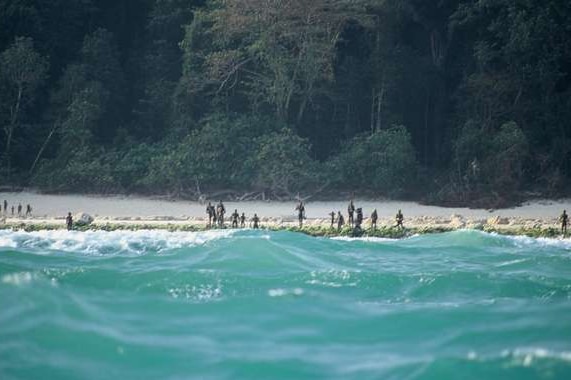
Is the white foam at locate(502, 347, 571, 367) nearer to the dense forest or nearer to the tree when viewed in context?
the dense forest

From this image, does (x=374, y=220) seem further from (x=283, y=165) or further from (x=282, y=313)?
(x=282, y=313)

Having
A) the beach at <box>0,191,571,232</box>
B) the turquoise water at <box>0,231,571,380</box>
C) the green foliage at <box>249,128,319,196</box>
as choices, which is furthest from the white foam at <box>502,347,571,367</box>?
the green foliage at <box>249,128,319,196</box>

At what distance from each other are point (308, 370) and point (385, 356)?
1307 mm

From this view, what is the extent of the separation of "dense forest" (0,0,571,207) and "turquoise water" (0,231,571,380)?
11.4 meters

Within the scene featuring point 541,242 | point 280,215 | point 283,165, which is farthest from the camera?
point 283,165

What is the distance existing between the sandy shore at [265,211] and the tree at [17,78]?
3.62m

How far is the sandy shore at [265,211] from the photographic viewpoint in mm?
27391

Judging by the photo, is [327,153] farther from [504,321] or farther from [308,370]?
[308,370]

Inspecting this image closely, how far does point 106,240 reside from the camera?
23109mm

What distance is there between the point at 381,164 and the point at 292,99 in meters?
5.94

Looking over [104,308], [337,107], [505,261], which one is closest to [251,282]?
[104,308]

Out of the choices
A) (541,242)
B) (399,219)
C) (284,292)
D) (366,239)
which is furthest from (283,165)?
(284,292)

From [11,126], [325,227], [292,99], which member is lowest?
[325,227]

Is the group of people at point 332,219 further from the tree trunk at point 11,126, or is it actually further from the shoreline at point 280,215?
the tree trunk at point 11,126
